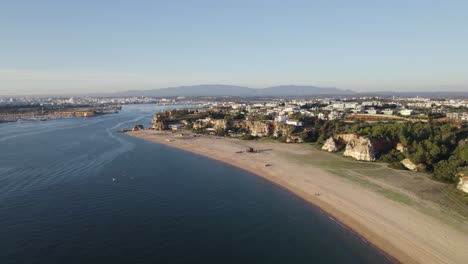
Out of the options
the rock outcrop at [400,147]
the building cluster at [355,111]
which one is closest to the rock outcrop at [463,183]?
the rock outcrop at [400,147]

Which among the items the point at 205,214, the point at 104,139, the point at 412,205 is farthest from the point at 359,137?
the point at 104,139

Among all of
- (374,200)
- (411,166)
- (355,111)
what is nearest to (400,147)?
(411,166)

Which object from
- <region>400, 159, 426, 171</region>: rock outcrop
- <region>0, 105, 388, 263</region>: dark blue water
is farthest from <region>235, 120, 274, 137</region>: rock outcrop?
<region>400, 159, 426, 171</region>: rock outcrop

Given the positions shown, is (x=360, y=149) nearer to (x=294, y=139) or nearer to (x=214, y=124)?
(x=294, y=139)

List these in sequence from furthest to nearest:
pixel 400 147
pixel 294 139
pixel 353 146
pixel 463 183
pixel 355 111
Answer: pixel 355 111, pixel 294 139, pixel 353 146, pixel 400 147, pixel 463 183

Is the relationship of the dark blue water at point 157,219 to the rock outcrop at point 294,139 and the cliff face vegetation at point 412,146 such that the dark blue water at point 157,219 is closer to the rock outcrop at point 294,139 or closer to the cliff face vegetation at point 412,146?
the cliff face vegetation at point 412,146
